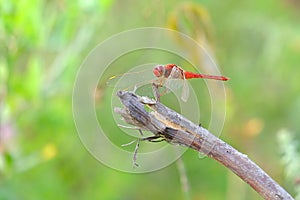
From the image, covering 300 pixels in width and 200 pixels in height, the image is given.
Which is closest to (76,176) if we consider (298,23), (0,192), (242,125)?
(0,192)

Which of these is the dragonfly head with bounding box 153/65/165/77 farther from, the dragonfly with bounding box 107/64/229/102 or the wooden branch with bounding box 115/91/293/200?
the wooden branch with bounding box 115/91/293/200

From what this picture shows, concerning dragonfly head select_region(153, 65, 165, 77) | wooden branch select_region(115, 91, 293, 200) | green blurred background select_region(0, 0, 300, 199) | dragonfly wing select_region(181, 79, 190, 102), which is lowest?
wooden branch select_region(115, 91, 293, 200)

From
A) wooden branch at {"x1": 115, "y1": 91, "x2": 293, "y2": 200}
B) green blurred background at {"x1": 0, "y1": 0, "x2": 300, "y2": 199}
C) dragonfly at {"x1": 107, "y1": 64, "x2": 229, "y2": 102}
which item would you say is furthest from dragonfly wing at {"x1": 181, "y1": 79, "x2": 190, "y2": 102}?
green blurred background at {"x1": 0, "y1": 0, "x2": 300, "y2": 199}

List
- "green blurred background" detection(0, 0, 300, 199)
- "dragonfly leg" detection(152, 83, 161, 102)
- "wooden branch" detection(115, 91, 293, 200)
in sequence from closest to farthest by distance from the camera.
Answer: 1. "wooden branch" detection(115, 91, 293, 200)
2. "dragonfly leg" detection(152, 83, 161, 102)
3. "green blurred background" detection(0, 0, 300, 199)

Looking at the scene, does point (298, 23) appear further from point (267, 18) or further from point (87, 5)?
point (87, 5)

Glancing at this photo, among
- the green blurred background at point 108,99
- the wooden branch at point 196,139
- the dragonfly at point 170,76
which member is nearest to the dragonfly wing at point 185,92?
the dragonfly at point 170,76

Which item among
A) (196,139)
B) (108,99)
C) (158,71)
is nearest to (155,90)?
(158,71)
